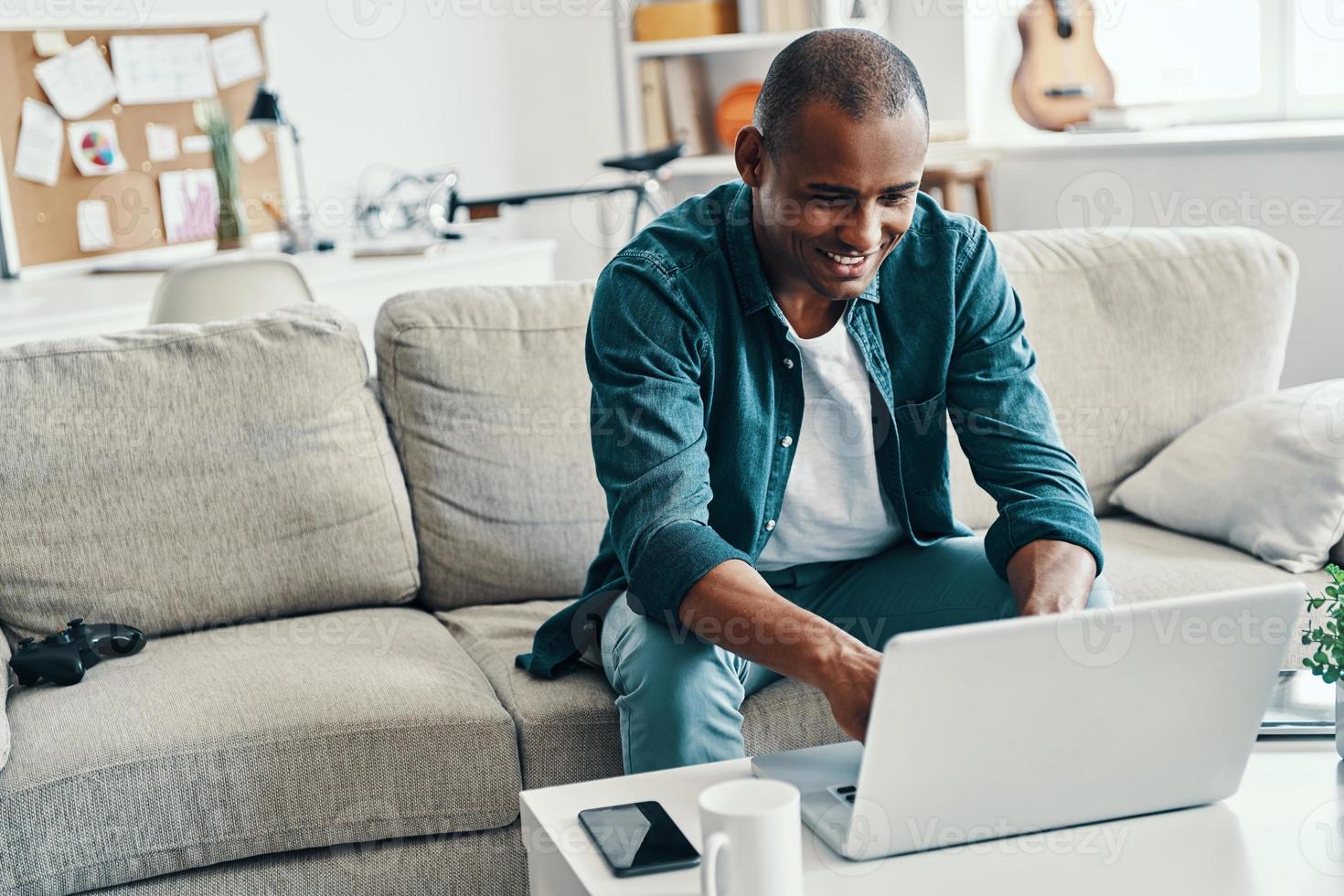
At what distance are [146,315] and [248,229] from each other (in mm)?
946

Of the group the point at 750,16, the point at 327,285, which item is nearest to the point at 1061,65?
the point at 750,16

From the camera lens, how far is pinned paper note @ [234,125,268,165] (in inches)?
147

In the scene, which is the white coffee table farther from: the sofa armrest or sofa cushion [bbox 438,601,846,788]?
the sofa armrest

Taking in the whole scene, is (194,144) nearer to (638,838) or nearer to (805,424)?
(805,424)

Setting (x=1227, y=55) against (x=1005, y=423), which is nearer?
(x=1005, y=423)

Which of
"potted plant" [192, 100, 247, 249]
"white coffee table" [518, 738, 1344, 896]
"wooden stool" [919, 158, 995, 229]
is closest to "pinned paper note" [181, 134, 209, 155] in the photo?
"potted plant" [192, 100, 247, 249]

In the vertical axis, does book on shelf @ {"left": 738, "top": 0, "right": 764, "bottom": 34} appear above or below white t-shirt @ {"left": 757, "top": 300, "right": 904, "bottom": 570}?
above

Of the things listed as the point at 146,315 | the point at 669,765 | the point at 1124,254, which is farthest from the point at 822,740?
A: the point at 146,315

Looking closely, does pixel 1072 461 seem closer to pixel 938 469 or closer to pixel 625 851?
pixel 938 469

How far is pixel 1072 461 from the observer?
5.26ft

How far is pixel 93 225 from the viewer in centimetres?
347

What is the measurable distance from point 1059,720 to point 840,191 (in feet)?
1.94

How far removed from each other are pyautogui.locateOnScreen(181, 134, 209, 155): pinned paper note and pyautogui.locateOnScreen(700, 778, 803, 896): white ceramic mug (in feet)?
10.2

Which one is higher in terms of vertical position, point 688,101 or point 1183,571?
point 688,101
